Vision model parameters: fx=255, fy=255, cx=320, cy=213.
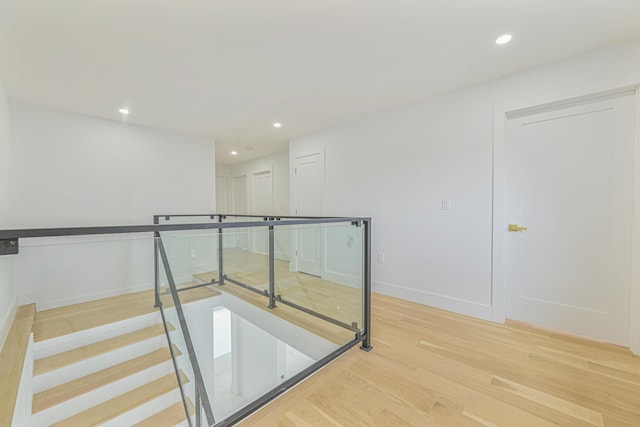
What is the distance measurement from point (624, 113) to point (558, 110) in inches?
15.2

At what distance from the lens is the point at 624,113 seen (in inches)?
76.3

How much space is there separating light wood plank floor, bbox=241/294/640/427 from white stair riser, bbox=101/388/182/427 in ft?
4.51

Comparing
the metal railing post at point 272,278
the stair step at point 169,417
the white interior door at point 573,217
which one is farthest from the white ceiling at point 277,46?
the stair step at point 169,417

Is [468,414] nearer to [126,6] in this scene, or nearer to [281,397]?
[281,397]

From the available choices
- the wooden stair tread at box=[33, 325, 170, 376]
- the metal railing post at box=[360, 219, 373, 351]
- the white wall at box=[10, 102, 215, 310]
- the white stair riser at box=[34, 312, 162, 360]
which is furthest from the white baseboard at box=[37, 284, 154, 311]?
the metal railing post at box=[360, 219, 373, 351]

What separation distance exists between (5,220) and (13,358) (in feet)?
4.75

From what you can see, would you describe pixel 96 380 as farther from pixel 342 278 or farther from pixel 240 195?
pixel 240 195

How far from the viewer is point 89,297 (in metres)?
3.06

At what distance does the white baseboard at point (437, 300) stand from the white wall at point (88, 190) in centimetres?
266

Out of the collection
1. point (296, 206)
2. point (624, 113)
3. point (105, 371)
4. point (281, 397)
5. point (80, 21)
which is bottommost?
point (105, 371)

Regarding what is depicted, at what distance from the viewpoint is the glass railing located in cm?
201

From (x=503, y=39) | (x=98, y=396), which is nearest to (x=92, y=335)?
(x=98, y=396)

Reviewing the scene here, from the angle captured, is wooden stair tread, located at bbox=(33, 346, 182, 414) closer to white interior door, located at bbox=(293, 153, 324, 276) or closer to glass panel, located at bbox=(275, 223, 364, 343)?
glass panel, located at bbox=(275, 223, 364, 343)

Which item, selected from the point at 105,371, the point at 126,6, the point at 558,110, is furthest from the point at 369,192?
the point at 105,371
